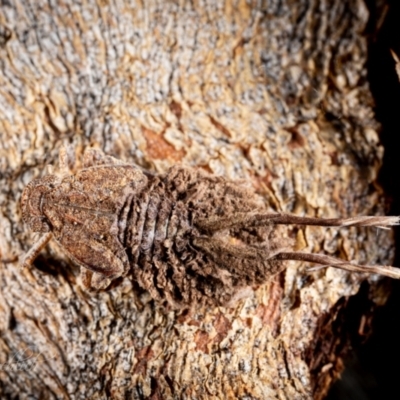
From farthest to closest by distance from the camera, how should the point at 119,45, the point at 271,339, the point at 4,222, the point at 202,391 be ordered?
1. the point at 119,45
2. the point at 4,222
3. the point at 271,339
4. the point at 202,391

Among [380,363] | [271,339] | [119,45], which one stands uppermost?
[119,45]

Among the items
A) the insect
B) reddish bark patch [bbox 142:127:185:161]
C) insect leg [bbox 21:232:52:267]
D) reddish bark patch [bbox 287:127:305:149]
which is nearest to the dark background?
reddish bark patch [bbox 287:127:305:149]

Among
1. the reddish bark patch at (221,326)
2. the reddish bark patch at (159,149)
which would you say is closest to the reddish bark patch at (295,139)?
the reddish bark patch at (159,149)

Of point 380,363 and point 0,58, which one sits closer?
point 0,58

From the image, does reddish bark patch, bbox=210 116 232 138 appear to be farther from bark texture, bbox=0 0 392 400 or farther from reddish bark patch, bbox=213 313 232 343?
reddish bark patch, bbox=213 313 232 343

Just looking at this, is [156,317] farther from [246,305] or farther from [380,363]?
[380,363]

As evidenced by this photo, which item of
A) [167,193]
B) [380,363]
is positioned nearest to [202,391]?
[167,193]

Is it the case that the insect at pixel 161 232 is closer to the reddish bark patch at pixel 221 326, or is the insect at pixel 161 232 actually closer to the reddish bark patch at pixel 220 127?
the reddish bark patch at pixel 221 326
